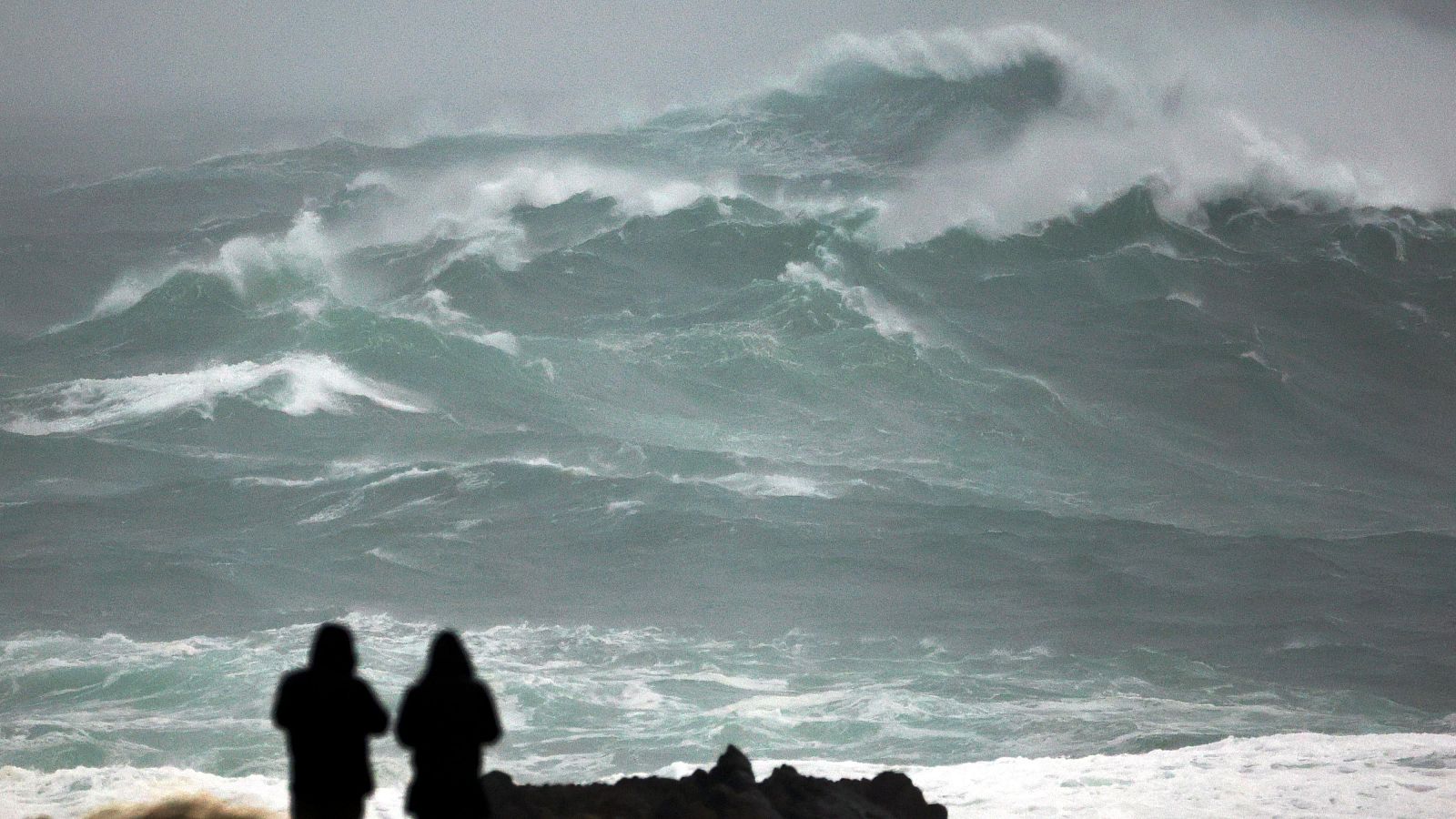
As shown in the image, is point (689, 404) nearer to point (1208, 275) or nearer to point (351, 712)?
point (1208, 275)

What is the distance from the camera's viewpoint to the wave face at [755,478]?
14.8 m

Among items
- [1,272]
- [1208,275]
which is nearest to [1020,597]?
[1208,275]

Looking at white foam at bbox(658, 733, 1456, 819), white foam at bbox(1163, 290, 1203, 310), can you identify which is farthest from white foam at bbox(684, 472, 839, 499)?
white foam at bbox(1163, 290, 1203, 310)

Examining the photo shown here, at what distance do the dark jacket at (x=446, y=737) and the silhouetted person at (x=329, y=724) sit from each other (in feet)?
0.38

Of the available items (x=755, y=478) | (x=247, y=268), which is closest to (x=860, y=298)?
(x=755, y=478)

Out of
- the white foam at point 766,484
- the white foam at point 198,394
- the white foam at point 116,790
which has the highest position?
the white foam at point 198,394

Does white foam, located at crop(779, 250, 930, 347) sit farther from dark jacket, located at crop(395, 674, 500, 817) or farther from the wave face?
dark jacket, located at crop(395, 674, 500, 817)

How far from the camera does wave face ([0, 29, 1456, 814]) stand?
48.6 ft

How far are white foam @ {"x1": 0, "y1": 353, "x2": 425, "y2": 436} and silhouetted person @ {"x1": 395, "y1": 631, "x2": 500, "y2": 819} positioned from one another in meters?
23.7

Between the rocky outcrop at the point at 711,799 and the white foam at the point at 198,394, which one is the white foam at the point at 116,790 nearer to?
the rocky outcrop at the point at 711,799

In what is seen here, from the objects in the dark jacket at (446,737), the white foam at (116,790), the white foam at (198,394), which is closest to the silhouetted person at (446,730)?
the dark jacket at (446,737)

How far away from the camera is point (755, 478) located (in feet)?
82.9

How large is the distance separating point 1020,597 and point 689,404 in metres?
10.6

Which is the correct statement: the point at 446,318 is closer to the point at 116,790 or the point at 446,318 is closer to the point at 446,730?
the point at 116,790
